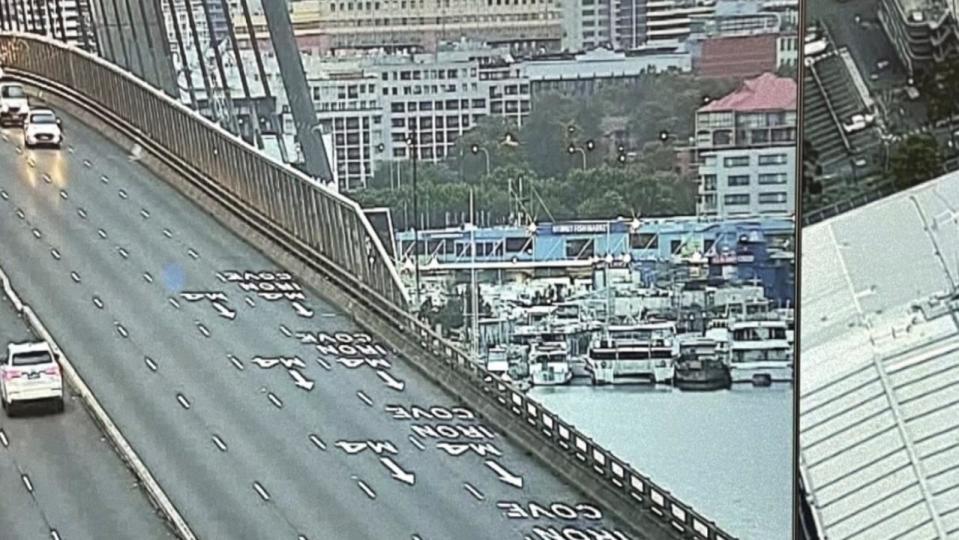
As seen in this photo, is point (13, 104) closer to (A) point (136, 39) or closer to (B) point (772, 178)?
(A) point (136, 39)

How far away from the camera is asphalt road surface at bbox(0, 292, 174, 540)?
2727 millimetres

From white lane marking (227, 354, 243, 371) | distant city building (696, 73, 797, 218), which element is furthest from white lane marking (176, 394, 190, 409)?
distant city building (696, 73, 797, 218)

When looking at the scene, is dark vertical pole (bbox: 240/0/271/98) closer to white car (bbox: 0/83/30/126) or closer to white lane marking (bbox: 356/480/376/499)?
white car (bbox: 0/83/30/126)

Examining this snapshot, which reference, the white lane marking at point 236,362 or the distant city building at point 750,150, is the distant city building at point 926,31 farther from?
the white lane marking at point 236,362

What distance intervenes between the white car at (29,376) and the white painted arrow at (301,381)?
0.42 m

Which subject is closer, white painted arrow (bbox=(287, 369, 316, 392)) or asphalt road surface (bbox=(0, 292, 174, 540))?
asphalt road surface (bbox=(0, 292, 174, 540))

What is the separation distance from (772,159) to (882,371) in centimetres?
47

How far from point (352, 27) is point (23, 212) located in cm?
71

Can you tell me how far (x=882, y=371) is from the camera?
2.92m

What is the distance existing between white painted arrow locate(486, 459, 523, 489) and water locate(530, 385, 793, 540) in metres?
0.15

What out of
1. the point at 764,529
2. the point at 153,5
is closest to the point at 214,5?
the point at 153,5

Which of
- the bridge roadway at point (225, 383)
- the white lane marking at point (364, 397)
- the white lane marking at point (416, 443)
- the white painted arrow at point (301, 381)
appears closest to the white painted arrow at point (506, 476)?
the bridge roadway at point (225, 383)

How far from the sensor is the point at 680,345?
2855mm

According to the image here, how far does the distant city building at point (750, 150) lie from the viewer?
9.13 feet
